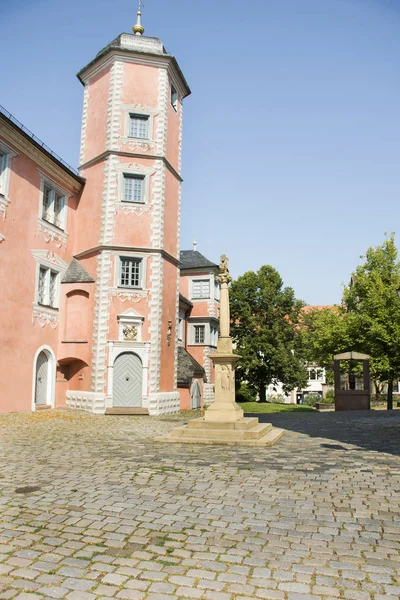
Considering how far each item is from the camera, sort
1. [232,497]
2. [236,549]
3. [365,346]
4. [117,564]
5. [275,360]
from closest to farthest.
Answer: [117,564], [236,549], [232,497], [365,346], [275,360]

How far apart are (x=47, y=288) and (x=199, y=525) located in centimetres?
1905

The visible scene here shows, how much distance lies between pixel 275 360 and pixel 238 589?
3792cm

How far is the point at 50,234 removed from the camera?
23344 mm

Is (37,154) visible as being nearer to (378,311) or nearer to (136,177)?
(136,177)

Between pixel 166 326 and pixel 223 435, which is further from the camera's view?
pixel 166 326

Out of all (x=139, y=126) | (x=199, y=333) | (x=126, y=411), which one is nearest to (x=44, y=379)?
(x=126, y=411)

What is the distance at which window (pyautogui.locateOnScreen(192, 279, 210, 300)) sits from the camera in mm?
40222

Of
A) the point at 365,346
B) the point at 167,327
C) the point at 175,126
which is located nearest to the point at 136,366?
the point at 167,327

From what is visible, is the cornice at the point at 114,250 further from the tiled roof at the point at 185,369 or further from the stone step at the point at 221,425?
the stone step at the point at 221,425

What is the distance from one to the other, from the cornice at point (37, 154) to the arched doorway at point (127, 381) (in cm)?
915

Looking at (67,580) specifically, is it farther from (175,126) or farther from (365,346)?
(365,346)

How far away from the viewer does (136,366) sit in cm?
2388

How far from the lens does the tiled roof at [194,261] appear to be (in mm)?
40344

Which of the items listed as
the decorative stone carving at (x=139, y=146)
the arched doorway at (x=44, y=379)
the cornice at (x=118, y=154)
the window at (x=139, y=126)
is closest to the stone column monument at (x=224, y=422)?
the arched doorway at (x=44, y=379)
